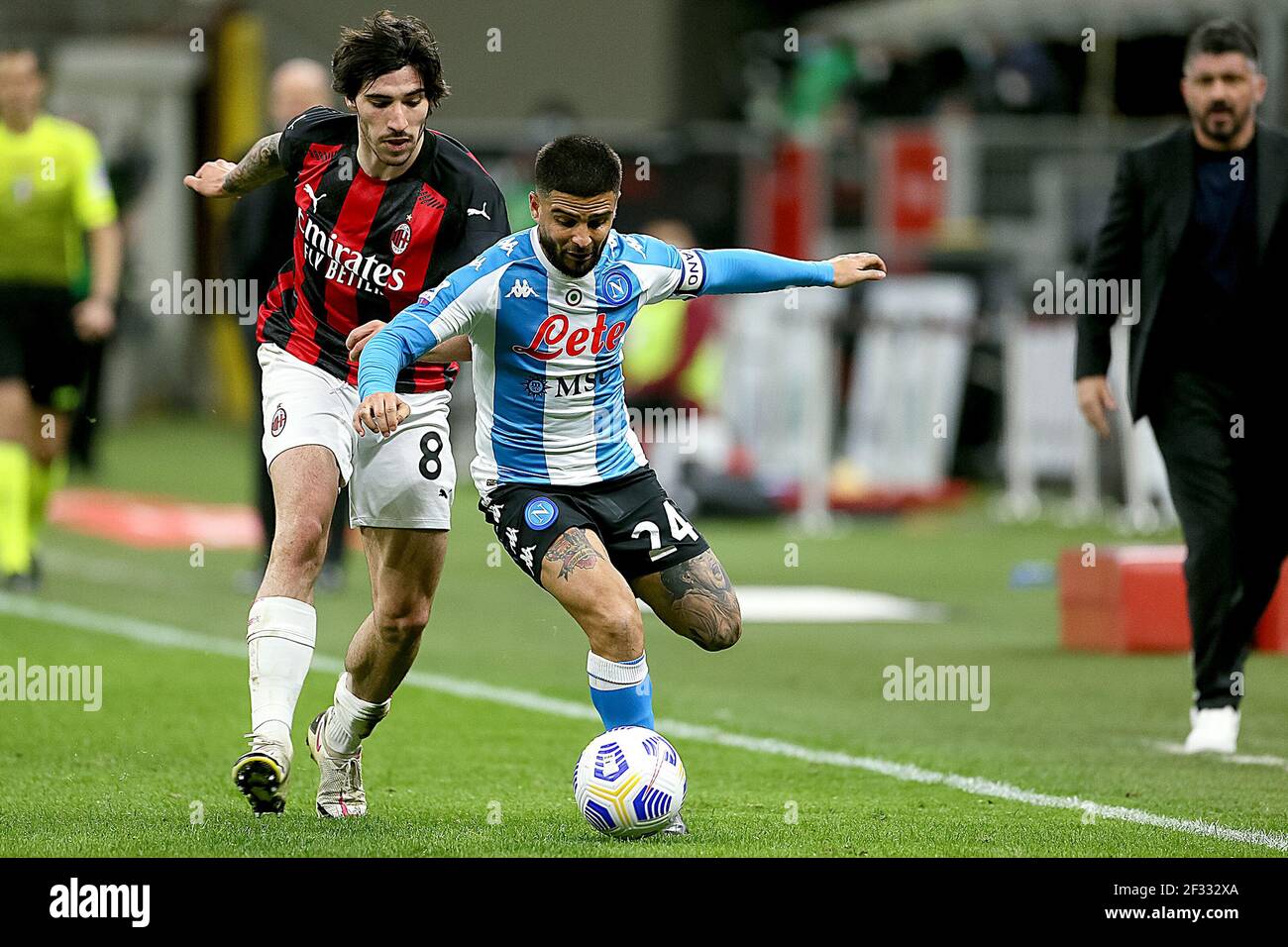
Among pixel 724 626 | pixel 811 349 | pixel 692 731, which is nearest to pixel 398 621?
pixel 724 626

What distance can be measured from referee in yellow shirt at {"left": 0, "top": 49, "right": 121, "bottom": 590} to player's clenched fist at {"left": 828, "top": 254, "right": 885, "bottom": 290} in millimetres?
6413

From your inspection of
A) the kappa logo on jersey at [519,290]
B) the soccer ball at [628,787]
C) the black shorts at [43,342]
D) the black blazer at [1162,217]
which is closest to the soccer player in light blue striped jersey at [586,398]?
the kappa logo on jersey at [519,290]

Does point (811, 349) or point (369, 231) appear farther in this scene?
point (811, 349)

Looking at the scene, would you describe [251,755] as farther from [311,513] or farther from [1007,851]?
[1007,851]

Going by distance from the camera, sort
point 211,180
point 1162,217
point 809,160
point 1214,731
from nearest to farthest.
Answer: point 211,180, point 1214,731, point 1162,217, point 809,160

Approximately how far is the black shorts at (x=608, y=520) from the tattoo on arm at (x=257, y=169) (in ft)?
4.27

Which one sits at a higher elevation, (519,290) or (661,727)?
(519,290)

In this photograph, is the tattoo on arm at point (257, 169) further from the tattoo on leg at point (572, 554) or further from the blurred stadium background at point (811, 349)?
the blurred stadium background at point (811, 349)

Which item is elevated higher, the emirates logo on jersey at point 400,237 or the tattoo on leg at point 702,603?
the emirates logo on jersey at point 400,237

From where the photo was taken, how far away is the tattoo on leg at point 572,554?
243 inches

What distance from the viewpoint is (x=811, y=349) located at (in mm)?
19172

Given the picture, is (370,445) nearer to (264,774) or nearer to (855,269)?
(264,774)

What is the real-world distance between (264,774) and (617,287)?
176cm
